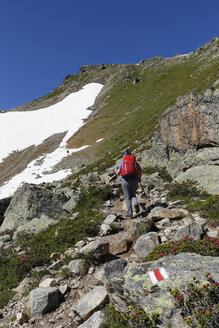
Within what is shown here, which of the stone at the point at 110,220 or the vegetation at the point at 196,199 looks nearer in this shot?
the vegetation at the point at 196,199

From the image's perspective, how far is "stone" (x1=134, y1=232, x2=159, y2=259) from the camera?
241 inches

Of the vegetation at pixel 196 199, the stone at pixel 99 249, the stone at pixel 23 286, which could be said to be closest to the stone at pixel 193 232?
the vegetation at pixel 196 199

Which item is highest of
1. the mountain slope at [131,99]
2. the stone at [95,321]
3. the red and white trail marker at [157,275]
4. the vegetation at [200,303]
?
the mountain slope at [131,99]

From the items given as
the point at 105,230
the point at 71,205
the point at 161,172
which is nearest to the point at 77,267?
the point at 105,230

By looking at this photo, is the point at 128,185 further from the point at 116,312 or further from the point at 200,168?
the point at 116,312

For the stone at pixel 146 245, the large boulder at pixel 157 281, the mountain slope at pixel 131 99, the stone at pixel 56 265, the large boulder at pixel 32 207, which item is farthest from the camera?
the mountain slope at pixel 131 99

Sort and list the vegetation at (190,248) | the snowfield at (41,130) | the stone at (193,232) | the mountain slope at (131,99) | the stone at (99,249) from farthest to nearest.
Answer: the mountain slope at (131,99) → the snowfield at (41,130) → the stone at (99,249) → the stone at (193,232) → the vegetation at (190,248)

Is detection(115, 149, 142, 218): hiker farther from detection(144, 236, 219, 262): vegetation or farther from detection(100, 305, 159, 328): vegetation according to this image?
detection(100, 305, 159, 328): vegetation

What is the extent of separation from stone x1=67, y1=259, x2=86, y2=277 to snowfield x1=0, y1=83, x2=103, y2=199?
28363 millimetres

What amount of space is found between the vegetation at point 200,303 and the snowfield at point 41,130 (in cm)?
3214

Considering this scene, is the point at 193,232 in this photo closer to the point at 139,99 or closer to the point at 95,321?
the point at 95,321

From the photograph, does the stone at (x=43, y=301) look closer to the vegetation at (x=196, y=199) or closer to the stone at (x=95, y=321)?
the stone at (x=95, y=321)

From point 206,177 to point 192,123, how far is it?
170 inches

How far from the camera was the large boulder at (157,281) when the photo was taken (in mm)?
3400
